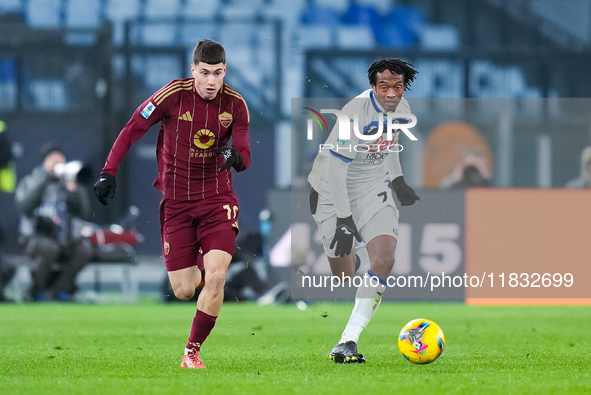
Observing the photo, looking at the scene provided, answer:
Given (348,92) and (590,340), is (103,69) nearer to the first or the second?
(348,92)

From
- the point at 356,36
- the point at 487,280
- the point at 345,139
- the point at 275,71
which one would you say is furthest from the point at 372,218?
the point at 356,36

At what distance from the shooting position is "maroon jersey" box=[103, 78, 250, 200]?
611cm

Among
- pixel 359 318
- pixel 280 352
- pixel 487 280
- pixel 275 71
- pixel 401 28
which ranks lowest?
pixel 280 352

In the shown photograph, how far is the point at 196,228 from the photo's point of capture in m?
6.30

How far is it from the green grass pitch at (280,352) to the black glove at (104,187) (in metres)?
0.96

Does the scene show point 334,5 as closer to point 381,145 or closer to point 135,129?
point 381,145

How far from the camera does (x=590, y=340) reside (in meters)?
8.05

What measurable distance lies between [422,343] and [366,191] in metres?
1.11

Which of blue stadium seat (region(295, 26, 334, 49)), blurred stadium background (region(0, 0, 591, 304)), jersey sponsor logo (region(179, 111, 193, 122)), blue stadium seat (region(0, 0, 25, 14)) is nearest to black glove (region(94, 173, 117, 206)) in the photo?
jersey sponsor logo (region(179, 111, 193, 122))

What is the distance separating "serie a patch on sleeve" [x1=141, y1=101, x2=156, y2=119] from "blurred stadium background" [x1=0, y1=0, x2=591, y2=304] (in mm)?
7904

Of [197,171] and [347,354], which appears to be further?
[347,354]

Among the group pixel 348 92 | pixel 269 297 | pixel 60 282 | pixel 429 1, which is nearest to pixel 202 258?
pixel 269 297

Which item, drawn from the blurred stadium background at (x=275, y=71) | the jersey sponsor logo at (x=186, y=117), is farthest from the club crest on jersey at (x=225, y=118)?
the blurred stadium background at (x=275, y=71)

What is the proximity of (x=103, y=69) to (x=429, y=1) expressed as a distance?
5566 millimetres
